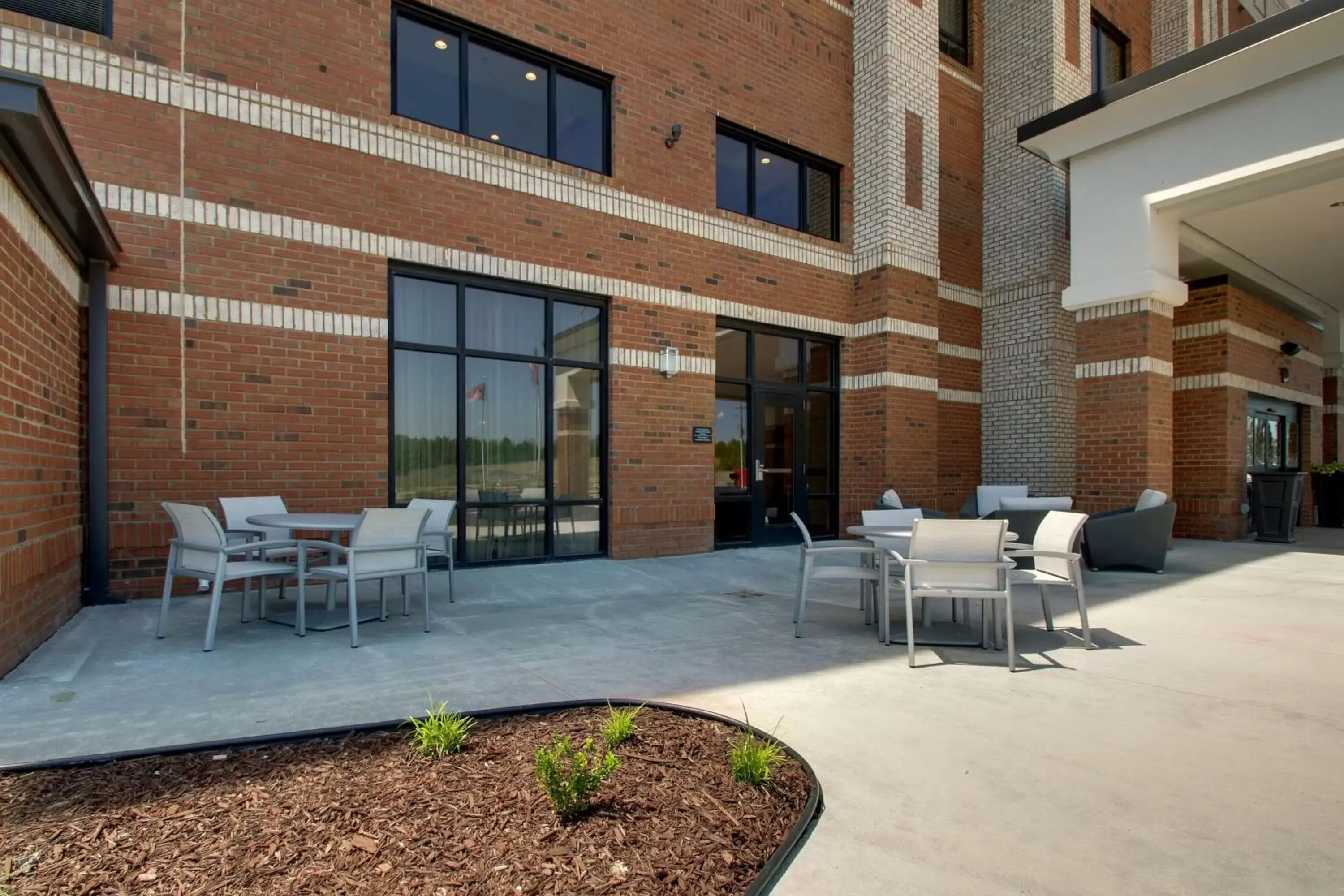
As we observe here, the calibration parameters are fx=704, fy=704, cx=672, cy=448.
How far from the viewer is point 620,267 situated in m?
8.77

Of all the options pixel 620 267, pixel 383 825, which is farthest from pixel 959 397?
pixel 383 825

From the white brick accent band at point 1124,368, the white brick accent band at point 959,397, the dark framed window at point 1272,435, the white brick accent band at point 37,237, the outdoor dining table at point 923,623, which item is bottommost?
the outdoor dining table at point 923,623

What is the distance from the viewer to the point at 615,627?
5289 millimetres

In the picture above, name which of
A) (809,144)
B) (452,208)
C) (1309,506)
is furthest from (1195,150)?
(1309,506)

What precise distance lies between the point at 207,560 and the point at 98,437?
A: 6.57 feet

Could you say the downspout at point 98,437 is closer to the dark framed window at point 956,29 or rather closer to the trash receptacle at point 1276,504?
the dark framed window at point 956,29

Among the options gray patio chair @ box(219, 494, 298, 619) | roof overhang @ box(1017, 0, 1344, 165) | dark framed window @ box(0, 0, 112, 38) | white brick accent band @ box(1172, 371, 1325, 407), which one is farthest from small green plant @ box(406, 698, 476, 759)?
white brick accent band @ box(1172, 371, 1325, 407)

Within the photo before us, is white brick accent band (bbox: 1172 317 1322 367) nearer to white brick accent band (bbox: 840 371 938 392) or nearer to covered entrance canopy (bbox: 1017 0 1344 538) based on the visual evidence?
covered entrance canopy (bbox: 1017 0 1344 538)

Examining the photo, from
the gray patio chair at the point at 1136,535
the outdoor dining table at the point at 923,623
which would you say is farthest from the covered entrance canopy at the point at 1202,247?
the outdoor dining table at the point at 923,623

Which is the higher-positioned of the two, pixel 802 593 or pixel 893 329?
pixel 893 329

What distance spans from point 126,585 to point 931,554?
21.0 ft

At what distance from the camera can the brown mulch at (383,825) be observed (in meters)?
1.96

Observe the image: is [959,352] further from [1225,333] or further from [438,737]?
[438,737]

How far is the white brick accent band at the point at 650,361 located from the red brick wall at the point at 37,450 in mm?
5088
